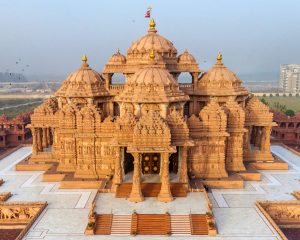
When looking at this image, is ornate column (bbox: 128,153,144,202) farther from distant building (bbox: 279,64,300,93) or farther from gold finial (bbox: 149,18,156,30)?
distant building (bbox: 279,64,300,93)

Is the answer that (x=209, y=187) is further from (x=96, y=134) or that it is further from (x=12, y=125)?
(x=12, y=125)

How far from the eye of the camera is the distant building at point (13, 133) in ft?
149

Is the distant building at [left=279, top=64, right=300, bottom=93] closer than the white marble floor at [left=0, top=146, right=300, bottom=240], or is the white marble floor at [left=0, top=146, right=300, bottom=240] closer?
the white marble floor at [left=0, top=146, right=300, bottom=240]

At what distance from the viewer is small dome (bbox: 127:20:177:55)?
3328cm

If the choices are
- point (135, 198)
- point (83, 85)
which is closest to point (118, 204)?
point (135, 198)

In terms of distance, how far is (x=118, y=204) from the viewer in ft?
74.6

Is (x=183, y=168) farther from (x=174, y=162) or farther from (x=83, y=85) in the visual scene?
(x=83, y=85)

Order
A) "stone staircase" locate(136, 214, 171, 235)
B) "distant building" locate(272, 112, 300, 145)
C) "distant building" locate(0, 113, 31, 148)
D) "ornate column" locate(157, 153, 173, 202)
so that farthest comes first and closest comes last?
"distant building" locate(272, 112, 300, 145)
"distant building" locate(0, 113, 31, 148)
"ornate column" locate(157, 153, 173, 202)
"stone staircase" locate(136, 214, 171, 235)

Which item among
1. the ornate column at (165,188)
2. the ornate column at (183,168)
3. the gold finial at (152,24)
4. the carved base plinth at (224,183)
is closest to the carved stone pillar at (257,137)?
the carved base plinth at (224,183)

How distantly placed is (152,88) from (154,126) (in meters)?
5.20

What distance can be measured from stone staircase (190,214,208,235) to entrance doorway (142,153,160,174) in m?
6.75

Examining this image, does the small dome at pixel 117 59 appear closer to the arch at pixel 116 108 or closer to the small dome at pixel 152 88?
the arch at pixel 116 108

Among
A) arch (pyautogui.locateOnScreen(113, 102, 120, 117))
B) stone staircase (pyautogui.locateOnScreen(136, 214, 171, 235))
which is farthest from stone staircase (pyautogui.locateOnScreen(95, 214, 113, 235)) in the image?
arch (pyautogui.locateOnScreen(113, 102, 120, 117))

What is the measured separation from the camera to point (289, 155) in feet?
123
